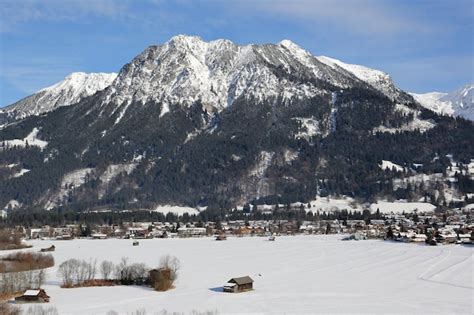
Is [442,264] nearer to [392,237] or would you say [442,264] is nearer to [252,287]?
[252,287]

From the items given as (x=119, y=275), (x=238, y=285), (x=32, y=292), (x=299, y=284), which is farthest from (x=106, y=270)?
(x=299, y=284)

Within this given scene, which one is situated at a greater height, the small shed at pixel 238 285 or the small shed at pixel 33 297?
the small shed at pixel 238 285

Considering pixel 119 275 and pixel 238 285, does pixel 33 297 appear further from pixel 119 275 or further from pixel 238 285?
pixel 238 285

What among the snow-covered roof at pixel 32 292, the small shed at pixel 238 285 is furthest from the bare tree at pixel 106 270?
the small shed at pixel 238 285

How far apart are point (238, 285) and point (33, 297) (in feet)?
79.4

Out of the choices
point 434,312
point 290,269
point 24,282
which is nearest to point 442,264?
point 290,269

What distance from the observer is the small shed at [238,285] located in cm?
8275

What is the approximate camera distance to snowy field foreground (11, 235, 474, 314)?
7100cm

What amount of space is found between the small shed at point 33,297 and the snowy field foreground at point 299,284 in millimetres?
1204

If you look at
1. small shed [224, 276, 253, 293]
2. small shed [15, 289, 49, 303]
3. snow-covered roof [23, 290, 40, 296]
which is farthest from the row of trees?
small shed [15, 289, 49, 303]

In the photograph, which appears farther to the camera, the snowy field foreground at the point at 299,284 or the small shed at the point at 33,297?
the small shed at the point at 33,297

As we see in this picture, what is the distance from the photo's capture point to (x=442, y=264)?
111125 mm

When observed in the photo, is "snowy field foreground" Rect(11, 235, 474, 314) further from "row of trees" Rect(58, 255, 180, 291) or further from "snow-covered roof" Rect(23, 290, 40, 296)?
"snow-covered roof" Rect(23, 290, 40, 296)

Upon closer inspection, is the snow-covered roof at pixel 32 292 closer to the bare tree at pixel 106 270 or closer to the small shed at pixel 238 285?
the bare tree at pixel 106 270
